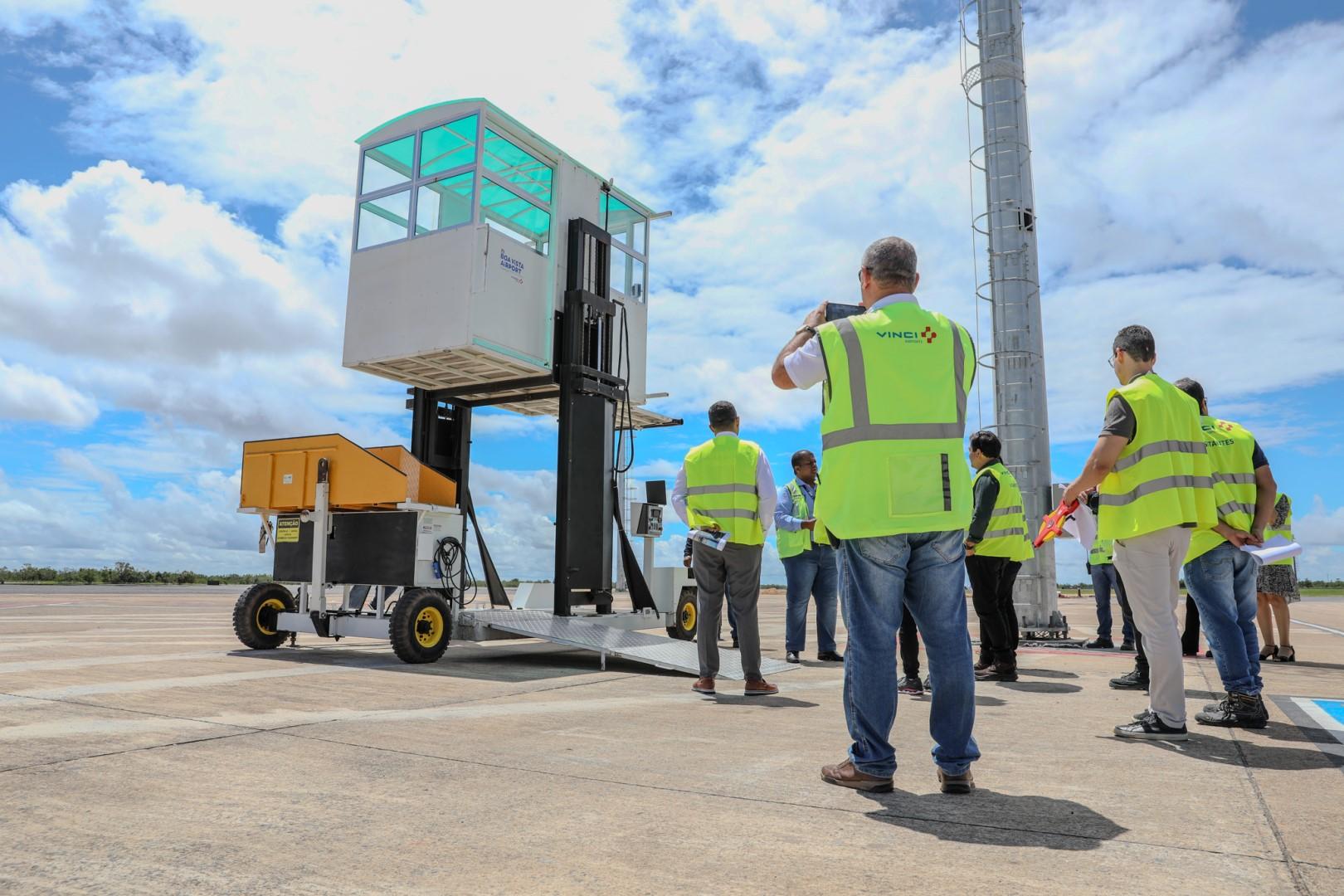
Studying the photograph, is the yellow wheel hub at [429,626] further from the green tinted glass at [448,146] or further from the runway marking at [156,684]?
the green tinted glass at [448,146]

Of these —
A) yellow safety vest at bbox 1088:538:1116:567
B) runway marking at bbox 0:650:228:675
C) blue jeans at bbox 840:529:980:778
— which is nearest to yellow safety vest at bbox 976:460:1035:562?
yellow safety vest at bbox 1088:538:1116:567

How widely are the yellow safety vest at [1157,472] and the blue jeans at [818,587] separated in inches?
169

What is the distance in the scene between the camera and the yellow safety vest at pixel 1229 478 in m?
4.61

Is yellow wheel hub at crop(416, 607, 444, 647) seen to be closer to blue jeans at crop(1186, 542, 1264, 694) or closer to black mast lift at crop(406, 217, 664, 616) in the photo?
black mast lift at crop(406, 217, 664, 616)

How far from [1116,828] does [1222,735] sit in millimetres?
2126

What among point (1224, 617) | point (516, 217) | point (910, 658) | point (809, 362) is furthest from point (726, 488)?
point (516, 217)

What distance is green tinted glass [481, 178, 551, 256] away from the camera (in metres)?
8.59

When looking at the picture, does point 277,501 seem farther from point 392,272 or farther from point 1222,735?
point 1222,735

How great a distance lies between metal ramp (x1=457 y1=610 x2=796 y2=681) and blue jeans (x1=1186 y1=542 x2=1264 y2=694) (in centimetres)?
306

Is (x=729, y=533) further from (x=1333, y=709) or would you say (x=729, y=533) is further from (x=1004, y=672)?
(x=1333, y=709)

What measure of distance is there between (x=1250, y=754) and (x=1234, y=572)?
5.11ft

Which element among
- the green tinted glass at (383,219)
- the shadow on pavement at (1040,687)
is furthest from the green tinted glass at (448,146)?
the shadow on pavement at (1040,687)

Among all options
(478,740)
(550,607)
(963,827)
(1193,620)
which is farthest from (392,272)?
(1193,620)

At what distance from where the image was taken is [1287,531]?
6.76 m
